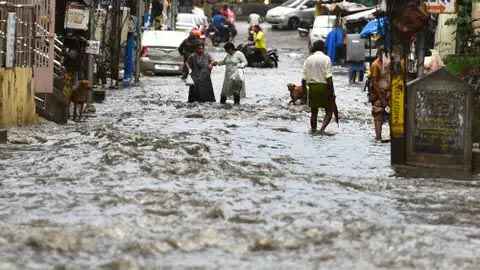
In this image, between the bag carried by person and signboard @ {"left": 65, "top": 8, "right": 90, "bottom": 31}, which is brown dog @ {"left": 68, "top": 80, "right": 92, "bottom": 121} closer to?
signboard @ {"left": 65, "top": 8, "right": 90, "bottom": 31}

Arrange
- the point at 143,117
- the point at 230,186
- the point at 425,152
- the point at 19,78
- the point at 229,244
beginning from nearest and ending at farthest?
the point at 229,244 < the point at 230,186 < the point at 425,152 < the point at 19,78 < the point at 143,117

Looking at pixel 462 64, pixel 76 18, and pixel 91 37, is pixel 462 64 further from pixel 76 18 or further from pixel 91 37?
pixel 91 37

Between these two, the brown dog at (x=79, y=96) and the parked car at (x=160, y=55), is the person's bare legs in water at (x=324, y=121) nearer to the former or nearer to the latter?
the brown dog at (x=79, y=96)

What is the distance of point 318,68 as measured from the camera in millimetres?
21047

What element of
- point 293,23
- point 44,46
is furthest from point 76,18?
point 293,23

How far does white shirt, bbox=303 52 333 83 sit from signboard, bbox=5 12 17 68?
5118 mm

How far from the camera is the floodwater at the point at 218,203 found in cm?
920

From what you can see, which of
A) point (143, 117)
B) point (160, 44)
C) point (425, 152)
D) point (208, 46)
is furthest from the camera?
point (208, 46)

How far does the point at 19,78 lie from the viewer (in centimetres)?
1978

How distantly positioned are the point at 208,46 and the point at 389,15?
135 feet

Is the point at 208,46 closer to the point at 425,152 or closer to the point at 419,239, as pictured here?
the point at 425,152

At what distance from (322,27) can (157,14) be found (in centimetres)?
738

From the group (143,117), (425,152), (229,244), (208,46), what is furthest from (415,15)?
(208,46)

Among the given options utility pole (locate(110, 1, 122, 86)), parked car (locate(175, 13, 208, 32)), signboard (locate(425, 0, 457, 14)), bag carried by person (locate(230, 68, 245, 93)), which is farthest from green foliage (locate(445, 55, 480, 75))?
parked car (locate(175, 13, 208, 32))
